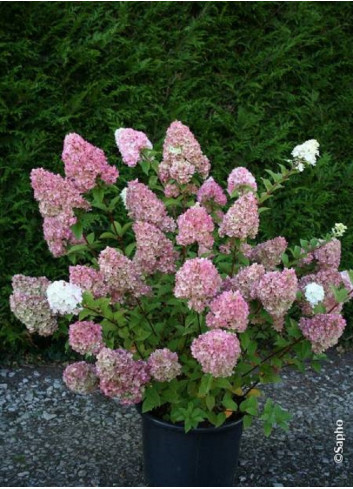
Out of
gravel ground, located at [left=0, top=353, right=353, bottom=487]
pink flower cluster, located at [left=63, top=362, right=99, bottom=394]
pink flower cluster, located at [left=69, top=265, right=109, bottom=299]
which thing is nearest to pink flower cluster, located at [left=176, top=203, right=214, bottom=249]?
pink flower cluster, located at [left=69, top=265, right=109, bottom=299]

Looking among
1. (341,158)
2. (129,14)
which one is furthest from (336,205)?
(129,14)

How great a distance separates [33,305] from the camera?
219 centimetres

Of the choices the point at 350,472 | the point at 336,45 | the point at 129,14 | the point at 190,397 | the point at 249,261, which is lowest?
the point at 350,472

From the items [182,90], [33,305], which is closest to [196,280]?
[33,305]

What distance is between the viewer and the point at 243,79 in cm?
373

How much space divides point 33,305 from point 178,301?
46 centimetres

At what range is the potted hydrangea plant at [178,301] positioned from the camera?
2041 millimetres

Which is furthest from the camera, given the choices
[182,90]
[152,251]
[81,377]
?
[182,90]

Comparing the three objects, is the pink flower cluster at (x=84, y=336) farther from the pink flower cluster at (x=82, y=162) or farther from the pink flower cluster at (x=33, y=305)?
the pink flower cluster at (x=82, y=162)

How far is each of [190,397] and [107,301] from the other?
19.9 inches

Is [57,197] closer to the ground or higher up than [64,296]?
higher up

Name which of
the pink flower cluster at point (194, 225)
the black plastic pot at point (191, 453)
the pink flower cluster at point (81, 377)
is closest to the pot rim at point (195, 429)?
the black plastic pot at point (191, 453)

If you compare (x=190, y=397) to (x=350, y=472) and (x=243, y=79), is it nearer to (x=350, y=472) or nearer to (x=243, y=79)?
(x=350, y=472)

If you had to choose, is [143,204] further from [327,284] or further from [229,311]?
[327,284]
